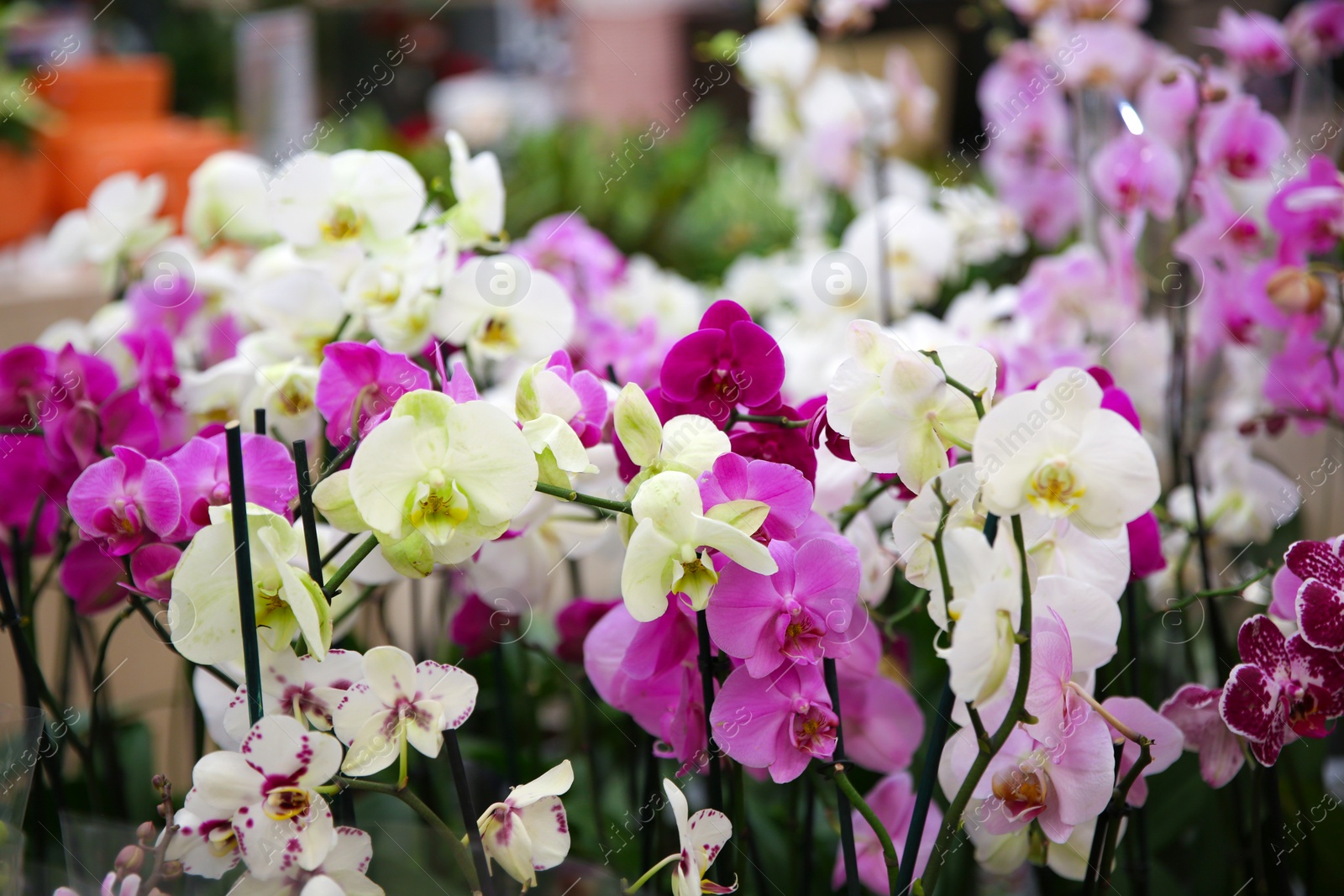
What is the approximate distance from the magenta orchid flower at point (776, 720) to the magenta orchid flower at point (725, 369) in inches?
3.7

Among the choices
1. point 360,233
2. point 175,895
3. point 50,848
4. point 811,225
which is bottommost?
point 811,225

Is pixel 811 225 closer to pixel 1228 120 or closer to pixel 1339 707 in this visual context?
pixel 1228 120

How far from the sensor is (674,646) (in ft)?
1.20

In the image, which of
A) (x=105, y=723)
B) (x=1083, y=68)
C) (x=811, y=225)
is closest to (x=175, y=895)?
(x=105, y=723)

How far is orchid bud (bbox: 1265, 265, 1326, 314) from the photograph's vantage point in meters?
0.53

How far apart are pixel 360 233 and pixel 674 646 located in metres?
0.25

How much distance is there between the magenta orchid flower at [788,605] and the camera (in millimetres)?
332

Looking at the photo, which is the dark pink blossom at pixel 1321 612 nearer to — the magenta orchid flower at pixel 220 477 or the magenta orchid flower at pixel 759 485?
the magenta orchid flower at pixel 759 485

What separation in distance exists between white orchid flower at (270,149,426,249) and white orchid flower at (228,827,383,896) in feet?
0.88

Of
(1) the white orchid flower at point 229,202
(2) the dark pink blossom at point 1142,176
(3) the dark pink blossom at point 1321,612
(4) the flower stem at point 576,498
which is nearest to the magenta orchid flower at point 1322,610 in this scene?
(3) the dark pink blossom at point 1321,612

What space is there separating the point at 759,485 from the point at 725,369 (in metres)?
0.05

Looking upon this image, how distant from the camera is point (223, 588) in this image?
326 millimetres

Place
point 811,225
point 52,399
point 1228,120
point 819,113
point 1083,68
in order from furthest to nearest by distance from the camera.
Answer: point 811,225, point 819,113, point 1083,68, point 1228,120, point 52,399

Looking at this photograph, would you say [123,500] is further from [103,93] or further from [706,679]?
[103,93]
